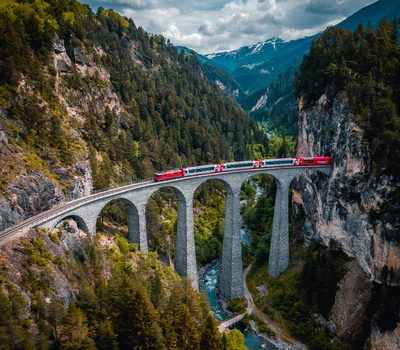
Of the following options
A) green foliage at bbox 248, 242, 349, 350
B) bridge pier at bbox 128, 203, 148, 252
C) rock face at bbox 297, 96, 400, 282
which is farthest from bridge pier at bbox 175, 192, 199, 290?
rock face at bbox 297, 96, 400, 282

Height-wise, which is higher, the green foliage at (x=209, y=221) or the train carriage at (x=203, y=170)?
the train carriage at (x=203, y=170)

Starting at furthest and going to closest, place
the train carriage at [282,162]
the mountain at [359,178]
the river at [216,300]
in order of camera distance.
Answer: the train carriage at [282,162], the river at [216,300], the mountain at [359,178]

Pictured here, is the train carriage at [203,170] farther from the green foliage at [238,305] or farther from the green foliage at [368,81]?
the green foliage at [368,81]

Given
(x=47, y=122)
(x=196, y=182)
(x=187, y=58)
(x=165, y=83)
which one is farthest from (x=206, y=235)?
(x=187, y=58)

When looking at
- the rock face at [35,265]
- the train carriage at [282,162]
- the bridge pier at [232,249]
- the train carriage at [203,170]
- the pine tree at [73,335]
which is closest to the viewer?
the pine tree at [73,335]

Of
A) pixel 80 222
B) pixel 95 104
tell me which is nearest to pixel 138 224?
pixel 80 222

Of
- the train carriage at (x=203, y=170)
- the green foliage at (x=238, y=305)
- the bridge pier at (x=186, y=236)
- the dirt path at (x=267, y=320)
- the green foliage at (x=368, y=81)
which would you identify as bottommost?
the dirt path at (x=267, y=320)

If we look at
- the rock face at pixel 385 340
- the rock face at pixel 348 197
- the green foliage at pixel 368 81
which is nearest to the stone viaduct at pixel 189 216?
the rock face at pixel 348 197

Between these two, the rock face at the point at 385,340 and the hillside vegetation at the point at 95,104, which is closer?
the rock face at the point at 385,340

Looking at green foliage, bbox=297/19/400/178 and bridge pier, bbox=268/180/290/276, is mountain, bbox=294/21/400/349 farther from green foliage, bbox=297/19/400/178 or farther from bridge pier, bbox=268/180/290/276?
bridge pier, bbox=268/180/290/276
